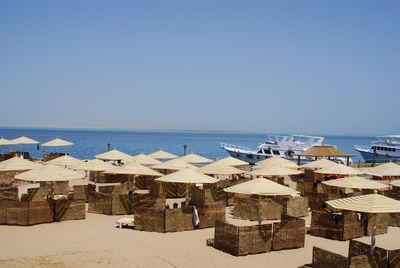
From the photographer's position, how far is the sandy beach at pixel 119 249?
32.8ft

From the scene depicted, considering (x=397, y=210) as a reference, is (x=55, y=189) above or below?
below

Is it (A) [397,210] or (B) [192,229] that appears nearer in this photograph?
(A) [397,210]

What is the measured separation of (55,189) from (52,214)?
18.1 ft

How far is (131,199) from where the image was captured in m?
16.0

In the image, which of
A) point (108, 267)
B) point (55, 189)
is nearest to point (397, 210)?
point (108, 267)

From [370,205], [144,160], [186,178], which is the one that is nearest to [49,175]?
[186,178]

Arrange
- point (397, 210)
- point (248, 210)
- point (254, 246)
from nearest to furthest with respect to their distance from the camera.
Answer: point (397, 210)
point (254, 246)
point (248, 210)

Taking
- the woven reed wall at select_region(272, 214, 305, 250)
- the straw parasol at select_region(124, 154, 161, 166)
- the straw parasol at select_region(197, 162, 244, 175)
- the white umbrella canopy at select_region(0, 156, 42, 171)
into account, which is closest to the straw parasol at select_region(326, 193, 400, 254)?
the woven reed wall at select_region(272, 214, 305, 250)

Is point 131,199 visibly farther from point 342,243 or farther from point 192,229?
point 342,243

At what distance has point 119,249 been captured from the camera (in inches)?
435

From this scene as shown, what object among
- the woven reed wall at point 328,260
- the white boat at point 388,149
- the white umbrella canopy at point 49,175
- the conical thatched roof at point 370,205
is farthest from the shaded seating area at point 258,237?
the white boat at point 388,149

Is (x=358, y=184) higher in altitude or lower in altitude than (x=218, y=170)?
higher

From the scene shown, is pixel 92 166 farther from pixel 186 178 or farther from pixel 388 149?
pixel 388 149

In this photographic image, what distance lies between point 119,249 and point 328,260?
482 centimetres
